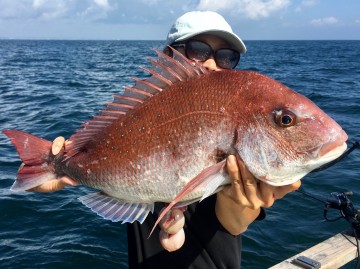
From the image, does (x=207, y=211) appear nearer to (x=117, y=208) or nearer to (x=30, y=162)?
(x=117, y=208)

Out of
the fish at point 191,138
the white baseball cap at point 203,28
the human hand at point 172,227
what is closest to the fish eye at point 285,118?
the fish at point 191,138

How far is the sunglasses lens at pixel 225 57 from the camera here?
3211 mm

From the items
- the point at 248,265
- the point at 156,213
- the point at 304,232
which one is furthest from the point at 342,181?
the point at 156,213

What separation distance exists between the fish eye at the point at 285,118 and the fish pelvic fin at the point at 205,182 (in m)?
0.34

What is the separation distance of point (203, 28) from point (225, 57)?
355 millimetres

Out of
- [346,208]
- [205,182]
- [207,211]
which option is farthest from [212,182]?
[346,208]

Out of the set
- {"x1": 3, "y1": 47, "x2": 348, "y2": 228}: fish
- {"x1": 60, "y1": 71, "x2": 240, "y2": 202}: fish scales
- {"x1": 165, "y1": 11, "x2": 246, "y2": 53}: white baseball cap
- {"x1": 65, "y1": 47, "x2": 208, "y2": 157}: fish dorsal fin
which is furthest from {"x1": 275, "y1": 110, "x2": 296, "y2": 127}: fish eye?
{"x1": 165, "y1": 11, "x2": 246, "y2": 53}: white baseball cap

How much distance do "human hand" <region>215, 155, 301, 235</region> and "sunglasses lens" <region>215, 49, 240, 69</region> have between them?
122cm

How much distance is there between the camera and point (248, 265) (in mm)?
5531

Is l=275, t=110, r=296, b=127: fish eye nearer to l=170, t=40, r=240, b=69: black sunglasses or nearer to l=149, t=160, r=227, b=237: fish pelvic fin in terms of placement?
l=149, t=160, r=227, b=237: fish pelvic fin

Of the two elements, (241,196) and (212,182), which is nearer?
(212,182)

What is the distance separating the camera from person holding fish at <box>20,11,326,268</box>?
2.17 m

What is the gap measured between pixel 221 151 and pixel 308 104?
1.66 ft

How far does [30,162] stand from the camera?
2.55 m
